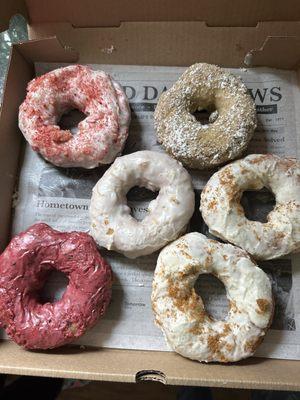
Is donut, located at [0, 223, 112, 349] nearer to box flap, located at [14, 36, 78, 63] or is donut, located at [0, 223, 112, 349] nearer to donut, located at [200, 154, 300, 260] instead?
donut, located at [200, 154, 300, 260]

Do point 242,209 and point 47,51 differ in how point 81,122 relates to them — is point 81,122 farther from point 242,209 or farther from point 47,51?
point 242,209

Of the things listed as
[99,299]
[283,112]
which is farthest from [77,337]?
[283,112]

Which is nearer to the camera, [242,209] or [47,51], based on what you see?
[242,209]

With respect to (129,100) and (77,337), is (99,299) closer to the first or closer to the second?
(77,337)

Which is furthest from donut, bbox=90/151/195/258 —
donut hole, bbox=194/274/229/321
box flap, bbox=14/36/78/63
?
box flap, bbox=14/36/78/63

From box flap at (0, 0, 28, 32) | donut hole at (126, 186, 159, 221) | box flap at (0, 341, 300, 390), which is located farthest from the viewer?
donut hole at (126, 186, 159, 221)

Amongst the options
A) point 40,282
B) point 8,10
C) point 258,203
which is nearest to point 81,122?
point 8,10

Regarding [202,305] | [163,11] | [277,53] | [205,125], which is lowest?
[202,305]

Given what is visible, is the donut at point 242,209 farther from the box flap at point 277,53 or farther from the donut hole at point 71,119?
the donut hole at point 71,119
